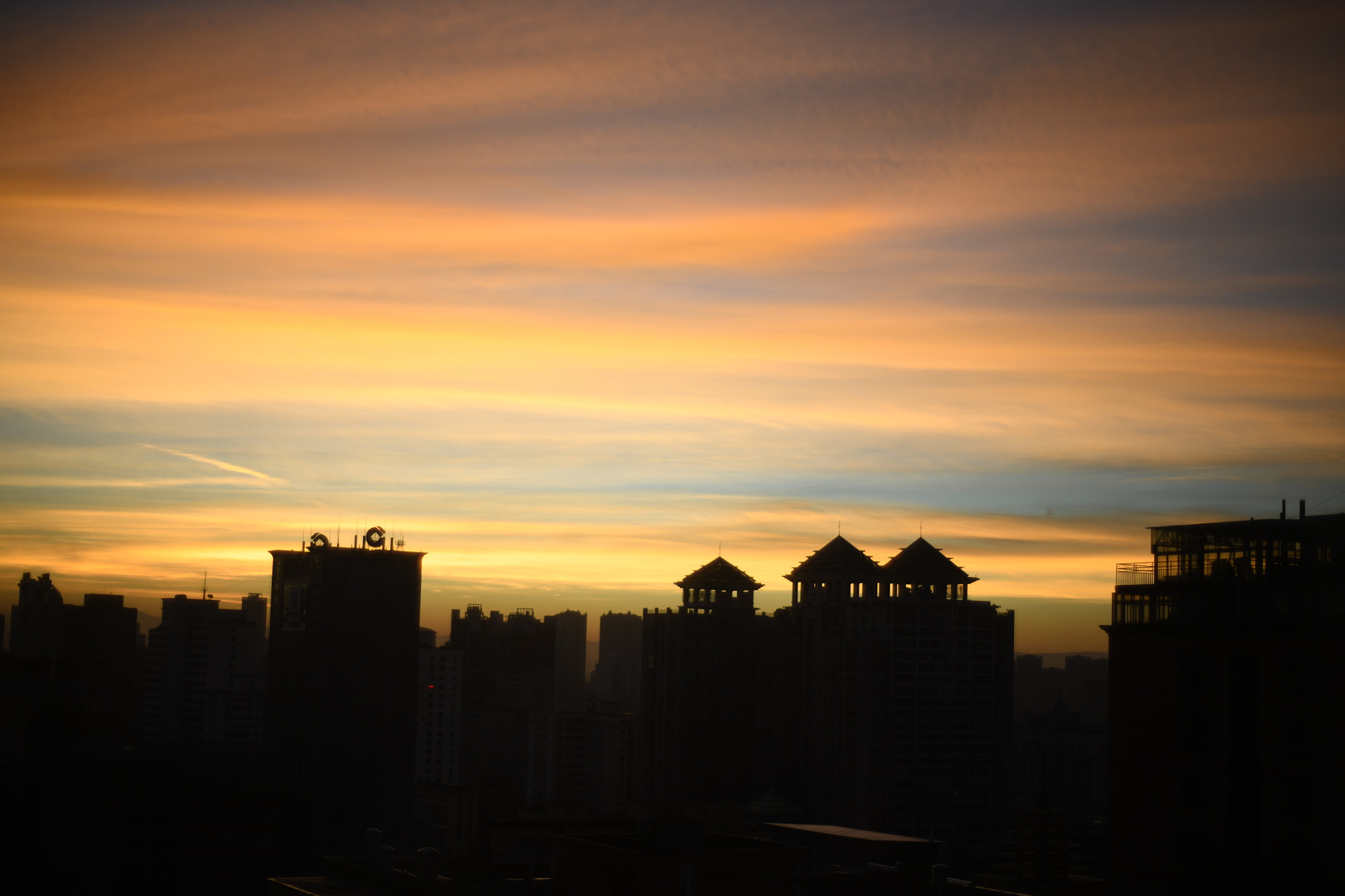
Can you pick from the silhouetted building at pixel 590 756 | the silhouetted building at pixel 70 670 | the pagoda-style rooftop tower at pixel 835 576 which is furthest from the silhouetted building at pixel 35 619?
the pagoda-style rooftop tower at pixel 835 576

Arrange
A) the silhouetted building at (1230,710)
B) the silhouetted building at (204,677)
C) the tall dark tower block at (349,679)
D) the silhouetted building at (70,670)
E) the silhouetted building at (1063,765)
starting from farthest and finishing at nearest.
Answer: the silhouetted building at (204,677) → the silhouetted building at (1063,765) → the tall dark tower block at (349,679) → the silhouetted building at (70,670) → the silhouetted building at (1230,710)

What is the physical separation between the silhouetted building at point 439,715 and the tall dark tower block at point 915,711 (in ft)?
195

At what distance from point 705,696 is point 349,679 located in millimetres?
36493

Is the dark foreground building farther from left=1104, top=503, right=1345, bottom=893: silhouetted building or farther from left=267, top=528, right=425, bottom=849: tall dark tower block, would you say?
left=1104, top=503, right=1345, bottom=893: silhouetted building

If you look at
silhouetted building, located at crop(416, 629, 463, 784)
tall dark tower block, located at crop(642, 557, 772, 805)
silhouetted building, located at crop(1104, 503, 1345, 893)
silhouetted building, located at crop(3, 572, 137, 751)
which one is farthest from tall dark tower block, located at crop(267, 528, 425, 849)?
silhouetted building, located at crop(1104, 503, 1345, 893)

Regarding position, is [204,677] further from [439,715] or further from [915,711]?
[915,711]

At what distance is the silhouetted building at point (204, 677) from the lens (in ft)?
550

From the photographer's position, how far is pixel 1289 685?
1214 inches

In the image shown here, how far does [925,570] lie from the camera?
417ft

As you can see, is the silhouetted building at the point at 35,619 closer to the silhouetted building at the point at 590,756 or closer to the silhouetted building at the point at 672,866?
the silhouetted building at the point at 590,756

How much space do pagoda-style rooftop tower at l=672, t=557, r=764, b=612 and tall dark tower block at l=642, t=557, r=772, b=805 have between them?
10 cm

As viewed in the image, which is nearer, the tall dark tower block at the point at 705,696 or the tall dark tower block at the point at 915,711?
the tall dark tower block at the point at 915,711

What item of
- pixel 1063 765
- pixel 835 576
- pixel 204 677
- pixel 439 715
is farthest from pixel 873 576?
pixel 204 677

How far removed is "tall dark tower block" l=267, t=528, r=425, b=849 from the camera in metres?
132
